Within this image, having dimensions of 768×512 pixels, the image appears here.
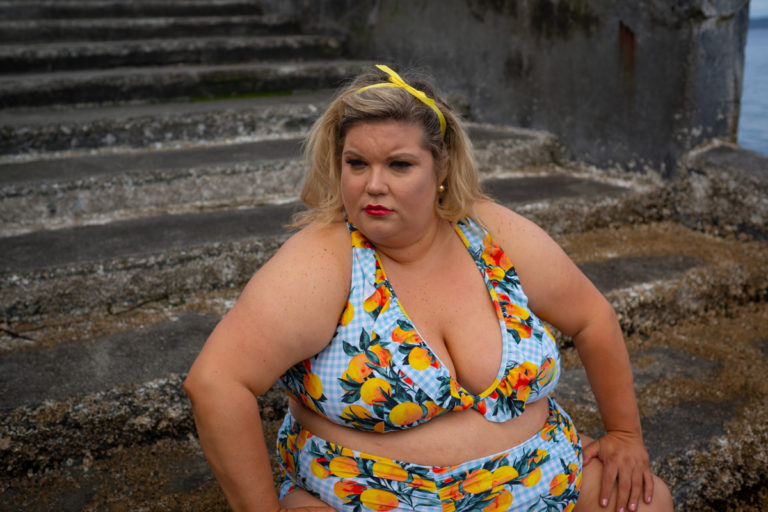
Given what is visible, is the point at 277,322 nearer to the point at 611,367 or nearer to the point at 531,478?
the point at 531,478

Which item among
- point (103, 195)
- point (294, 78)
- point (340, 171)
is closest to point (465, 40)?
point (294, 78)

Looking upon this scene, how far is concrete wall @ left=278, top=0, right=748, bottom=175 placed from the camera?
3.51m

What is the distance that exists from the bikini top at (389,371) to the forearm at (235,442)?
0.57 ft

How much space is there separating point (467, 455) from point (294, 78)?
12.2 feet

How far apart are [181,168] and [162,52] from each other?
1.81m

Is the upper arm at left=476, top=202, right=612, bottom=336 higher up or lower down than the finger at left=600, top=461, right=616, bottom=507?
higher up

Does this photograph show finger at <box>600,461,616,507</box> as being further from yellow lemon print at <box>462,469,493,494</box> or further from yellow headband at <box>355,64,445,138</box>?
yellow headband at <box>355,64,445,138</box>

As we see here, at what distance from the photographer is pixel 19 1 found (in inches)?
204

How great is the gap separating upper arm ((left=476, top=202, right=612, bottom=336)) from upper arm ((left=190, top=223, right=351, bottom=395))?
49 cm

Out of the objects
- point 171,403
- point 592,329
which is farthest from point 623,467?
point 171,403

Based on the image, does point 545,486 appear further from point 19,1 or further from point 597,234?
point 19,1

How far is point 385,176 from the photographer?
164 cm

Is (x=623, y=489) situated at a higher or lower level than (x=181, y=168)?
lower

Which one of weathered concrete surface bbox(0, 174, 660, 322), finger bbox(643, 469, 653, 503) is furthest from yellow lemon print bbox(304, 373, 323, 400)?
weathered concrete surface bbox(0, 174, 660, 322)
